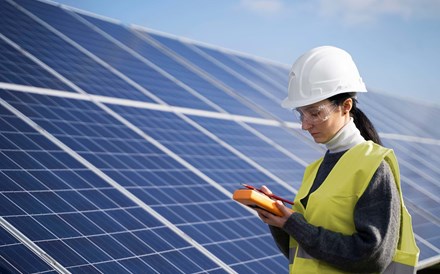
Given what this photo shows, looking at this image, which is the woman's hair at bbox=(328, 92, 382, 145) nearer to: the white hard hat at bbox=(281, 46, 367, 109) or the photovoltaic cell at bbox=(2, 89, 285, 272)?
the white hard hat at bbox=(281, 46, 367, 109)

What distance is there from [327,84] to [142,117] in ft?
20.2

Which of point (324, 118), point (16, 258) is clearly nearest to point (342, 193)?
point (324, 118)

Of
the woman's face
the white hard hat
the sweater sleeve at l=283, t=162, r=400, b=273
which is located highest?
the white hard hat

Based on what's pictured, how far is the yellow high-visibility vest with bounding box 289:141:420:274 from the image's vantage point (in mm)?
4098

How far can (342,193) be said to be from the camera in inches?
162

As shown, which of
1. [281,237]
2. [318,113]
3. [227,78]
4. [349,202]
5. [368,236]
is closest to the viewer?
[368,236]

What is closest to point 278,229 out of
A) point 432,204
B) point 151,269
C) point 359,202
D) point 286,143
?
point 359,202

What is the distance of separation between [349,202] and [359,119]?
52cm

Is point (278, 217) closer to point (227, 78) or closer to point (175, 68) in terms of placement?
point (175, 68)

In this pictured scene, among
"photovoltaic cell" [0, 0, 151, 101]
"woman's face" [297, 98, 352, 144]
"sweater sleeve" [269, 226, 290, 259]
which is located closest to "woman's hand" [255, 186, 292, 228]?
"sweater sleeve" [269, 226, 290, 259]

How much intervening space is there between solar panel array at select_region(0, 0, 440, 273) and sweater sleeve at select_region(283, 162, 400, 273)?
234 cm

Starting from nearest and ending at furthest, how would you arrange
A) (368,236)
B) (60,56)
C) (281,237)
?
(368,236) → (281,237) → (60,56)

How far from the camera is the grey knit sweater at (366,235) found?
13.1 feet

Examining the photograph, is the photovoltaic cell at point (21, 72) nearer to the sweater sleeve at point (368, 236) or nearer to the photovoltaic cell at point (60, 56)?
the photovoltaic cell at point (60, 56)
